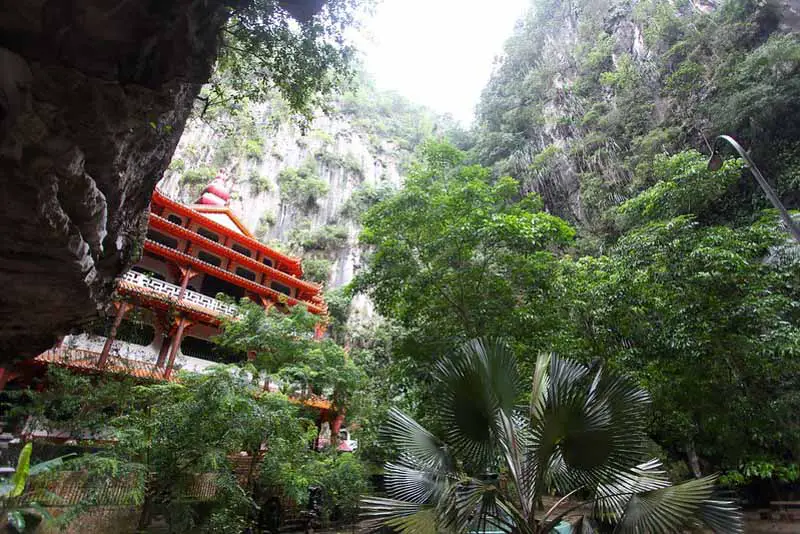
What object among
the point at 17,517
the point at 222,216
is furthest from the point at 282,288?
the point at 17,517

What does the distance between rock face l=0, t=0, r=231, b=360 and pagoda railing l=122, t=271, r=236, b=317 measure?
10703 mm

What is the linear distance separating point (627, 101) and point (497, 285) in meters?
16.5

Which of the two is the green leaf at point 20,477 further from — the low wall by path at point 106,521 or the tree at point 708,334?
the tree at point 708,334

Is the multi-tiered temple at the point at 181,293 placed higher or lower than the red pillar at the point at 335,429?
higher

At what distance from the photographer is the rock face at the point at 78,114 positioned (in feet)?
7.16

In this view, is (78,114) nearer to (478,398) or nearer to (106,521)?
(478,398)

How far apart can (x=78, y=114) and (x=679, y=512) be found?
511cm

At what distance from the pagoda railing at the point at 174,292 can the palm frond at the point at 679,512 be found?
42.3 ft

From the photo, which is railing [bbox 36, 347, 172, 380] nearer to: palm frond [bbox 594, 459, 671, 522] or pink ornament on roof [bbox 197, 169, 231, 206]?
palm frond [bbox 594, 459, 671, 522]

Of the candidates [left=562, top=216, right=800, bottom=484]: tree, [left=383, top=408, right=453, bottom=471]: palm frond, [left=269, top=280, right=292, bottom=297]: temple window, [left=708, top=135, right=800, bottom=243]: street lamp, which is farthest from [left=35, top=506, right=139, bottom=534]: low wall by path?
[left=269, top=280, right=292, bottom=297]: temple window

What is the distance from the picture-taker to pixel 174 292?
13969 millimetres

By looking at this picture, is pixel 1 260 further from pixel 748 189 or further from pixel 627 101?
pixel 627 101

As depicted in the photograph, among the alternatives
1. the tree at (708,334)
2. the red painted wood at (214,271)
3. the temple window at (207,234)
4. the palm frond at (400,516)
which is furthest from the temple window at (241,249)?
the palm frond at (400,516)

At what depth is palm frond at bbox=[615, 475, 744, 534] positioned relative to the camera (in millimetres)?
3080
